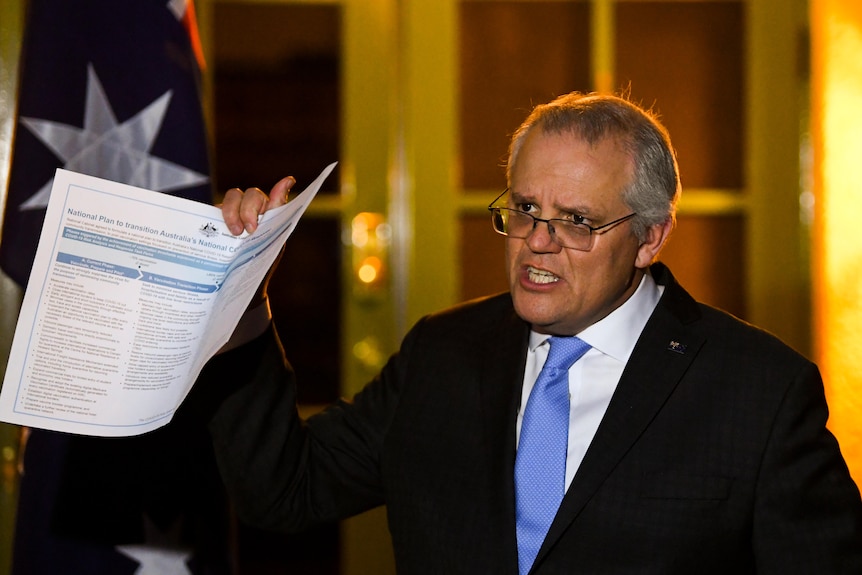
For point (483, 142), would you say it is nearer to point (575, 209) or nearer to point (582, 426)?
point (575, 209)

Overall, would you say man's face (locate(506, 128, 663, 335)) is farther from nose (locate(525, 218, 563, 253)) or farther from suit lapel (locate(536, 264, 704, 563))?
suit lapel (locate(536, 264, 704, 563))

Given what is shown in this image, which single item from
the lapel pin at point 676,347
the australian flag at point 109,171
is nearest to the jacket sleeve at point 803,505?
the lapel pin at point 676,347

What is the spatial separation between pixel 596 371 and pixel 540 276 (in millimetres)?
176

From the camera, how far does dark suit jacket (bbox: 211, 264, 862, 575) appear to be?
4.58ft

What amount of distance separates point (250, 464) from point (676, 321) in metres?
0.71

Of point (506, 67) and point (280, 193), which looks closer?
point (280, 193)

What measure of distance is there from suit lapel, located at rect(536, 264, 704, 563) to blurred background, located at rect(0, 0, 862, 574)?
0.98 m

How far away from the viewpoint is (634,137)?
154 centimetres

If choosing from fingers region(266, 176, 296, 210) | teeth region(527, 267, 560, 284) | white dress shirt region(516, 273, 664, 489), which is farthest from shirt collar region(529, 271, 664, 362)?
fingers region(266, 176, 296, 210)

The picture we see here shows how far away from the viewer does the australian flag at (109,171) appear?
→ 5.95 feet

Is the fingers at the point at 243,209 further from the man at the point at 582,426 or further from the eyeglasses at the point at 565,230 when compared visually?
the eyeglasses at the point at 565,230

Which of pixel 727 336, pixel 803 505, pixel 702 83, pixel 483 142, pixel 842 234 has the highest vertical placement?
pixel 702 83

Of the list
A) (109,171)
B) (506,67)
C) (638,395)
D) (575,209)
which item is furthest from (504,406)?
(506,67)

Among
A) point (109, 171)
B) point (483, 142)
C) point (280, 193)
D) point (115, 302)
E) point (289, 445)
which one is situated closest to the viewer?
point (115, 302)
